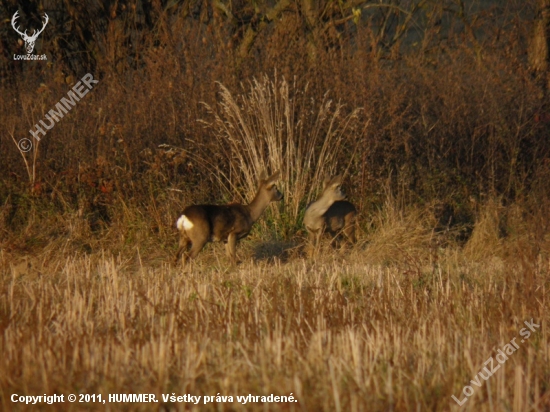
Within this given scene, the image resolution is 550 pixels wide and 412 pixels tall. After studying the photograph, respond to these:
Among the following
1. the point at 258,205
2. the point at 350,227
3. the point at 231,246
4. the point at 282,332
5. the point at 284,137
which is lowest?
the point at 282,332

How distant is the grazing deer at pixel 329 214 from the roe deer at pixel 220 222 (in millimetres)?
531

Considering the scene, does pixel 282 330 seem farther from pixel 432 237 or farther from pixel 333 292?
pixel 432 237

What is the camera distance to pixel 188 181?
10.8m

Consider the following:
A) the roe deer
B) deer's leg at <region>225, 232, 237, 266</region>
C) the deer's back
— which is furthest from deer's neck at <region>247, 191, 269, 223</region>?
deer's leg at <region>225, 232, 237, 266</region>

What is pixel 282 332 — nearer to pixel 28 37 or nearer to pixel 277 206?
pixel 277 206

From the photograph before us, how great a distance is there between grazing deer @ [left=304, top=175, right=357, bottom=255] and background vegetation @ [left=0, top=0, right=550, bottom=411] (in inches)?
13.4

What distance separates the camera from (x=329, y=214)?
9.66 m

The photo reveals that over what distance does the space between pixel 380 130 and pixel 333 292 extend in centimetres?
458

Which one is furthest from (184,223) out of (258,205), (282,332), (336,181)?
(282,332)

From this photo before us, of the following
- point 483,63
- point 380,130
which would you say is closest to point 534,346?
point 380,130

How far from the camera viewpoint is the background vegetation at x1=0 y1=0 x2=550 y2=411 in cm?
474

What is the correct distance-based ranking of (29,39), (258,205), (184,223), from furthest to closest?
(29,39), (258,205), (184,223)

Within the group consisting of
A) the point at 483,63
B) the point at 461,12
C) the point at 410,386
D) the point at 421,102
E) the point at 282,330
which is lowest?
the point at 410,386

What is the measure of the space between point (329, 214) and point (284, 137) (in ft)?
5.03
